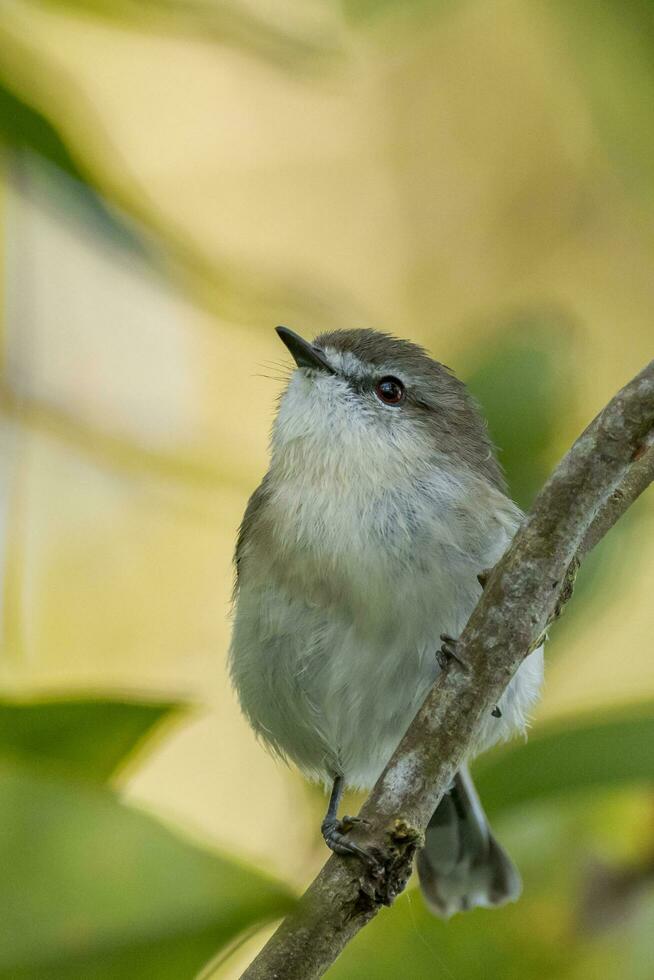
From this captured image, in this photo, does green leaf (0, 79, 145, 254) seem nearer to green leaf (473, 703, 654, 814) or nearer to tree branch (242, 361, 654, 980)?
tree branch (242, 361, 654, 980)

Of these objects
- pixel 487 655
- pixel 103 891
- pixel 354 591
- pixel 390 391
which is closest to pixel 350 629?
pixel 354 591

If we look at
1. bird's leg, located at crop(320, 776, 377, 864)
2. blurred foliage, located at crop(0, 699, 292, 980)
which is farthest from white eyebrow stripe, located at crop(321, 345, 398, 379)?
blurred foliage, located at crop(0, 699, 292, 980)

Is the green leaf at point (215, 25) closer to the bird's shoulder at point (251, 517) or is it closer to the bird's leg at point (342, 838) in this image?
the bird's leg at point (342, 838)

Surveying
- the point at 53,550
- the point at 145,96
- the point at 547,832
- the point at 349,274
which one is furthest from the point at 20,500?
the point at 349,274

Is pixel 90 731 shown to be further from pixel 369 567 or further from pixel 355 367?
pixel 355 367

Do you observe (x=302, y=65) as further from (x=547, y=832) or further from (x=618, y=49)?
(x=547, y=832)
